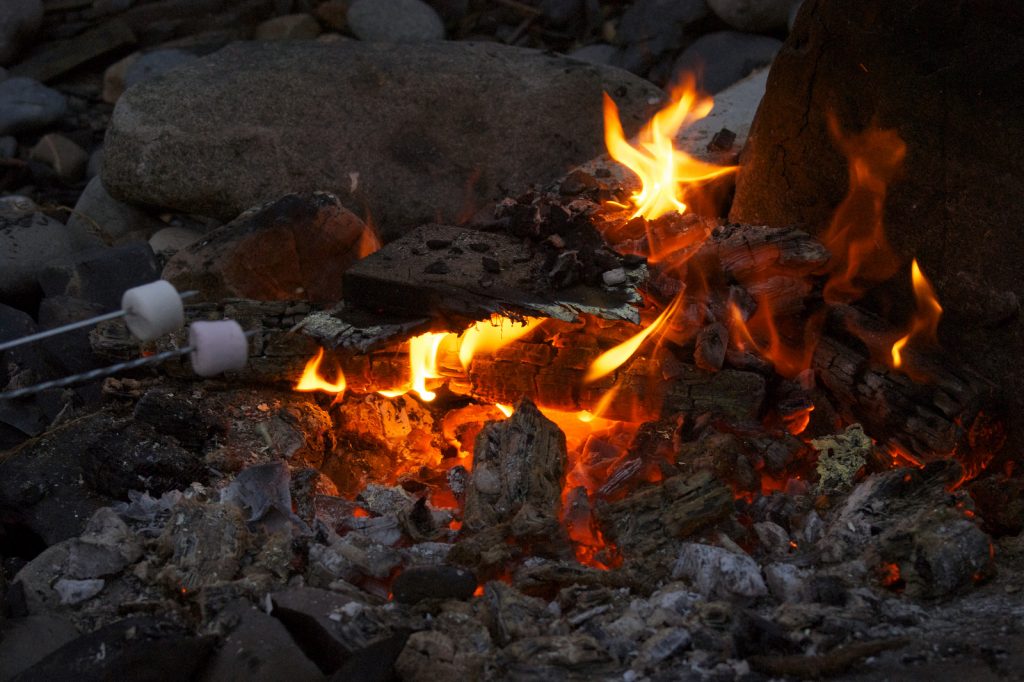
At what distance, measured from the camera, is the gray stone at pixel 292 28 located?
7949 millimetres

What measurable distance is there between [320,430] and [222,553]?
3.35 ft

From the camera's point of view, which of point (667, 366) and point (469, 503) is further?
point (667, 366)

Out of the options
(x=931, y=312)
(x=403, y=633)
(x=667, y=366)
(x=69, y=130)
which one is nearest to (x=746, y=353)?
(x=667, y=366)

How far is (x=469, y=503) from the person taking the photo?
3602 mm

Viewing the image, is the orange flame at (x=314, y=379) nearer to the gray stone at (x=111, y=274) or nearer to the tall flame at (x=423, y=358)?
the tall flame at (x=423, y=358)

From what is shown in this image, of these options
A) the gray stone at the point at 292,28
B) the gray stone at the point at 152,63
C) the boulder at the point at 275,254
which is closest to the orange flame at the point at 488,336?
the boulder at the point at 275,254

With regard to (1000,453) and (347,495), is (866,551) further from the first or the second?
(347,495)

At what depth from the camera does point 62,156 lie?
700 cm

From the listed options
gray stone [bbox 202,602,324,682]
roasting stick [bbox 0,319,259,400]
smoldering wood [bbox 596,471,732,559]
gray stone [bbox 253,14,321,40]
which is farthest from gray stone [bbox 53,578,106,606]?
gray stone [bbox 253,14,321,40]

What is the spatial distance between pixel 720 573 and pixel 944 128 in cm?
180

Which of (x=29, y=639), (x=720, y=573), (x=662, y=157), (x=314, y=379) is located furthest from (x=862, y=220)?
(x=29, y=639)

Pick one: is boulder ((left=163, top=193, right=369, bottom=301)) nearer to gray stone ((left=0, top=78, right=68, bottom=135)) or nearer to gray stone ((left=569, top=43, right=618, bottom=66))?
gray stone ((left=0, top=78, right=68, bottom=135))

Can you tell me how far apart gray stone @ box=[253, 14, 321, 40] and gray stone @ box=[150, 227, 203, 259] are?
8.63 ft

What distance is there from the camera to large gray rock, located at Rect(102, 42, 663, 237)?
548 cm
